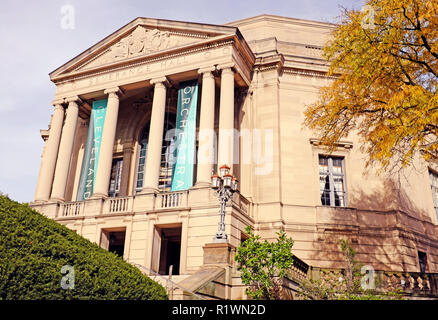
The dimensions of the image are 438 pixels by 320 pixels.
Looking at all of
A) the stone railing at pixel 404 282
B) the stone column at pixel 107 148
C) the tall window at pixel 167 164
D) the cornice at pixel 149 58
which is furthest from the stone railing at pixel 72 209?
the stone railing at pixel 404 282

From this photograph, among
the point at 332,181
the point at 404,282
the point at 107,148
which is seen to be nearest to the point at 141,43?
the point at 107,148

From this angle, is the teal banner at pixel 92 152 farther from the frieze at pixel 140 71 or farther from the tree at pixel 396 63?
the tree at pixel 396 63

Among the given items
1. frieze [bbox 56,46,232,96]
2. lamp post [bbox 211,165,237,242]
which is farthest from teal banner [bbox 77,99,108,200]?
lamp post [bbox 211,165,237,242]

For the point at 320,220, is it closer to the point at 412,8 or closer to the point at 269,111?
the point at 269,111

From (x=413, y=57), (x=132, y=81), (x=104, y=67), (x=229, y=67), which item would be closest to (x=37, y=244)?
(x=413, y=57)

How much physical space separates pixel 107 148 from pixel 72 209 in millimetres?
3889

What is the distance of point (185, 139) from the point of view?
69.6ft

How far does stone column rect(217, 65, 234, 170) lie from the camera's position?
2019 cm

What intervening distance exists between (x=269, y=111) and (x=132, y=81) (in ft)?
27.4

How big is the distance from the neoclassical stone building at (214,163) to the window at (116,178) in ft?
0.29

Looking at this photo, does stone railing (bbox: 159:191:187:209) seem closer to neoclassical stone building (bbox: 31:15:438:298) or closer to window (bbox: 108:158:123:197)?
neoclassical stone building (bbox: 31:15:438:298)

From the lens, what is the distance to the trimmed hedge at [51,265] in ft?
24.6

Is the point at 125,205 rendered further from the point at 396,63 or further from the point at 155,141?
the point at 396,63

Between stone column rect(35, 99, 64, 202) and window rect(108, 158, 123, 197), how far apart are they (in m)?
3.68
